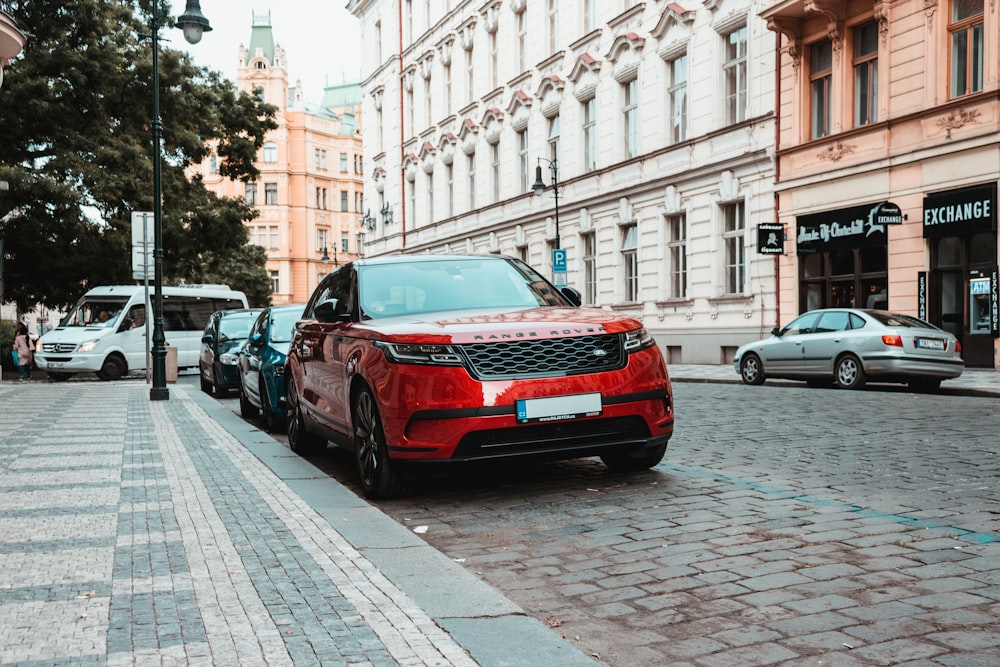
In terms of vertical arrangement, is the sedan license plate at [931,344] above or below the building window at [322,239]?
below

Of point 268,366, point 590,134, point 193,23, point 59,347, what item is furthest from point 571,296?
point 590,134

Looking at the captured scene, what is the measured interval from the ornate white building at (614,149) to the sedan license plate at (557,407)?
59.2 feet

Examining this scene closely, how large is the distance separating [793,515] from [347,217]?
326ft

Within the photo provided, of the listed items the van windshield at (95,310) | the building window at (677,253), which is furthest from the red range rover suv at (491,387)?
the van windshield at (95,310)

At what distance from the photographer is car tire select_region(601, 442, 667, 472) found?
7.21m

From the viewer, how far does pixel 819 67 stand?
74.9 ft

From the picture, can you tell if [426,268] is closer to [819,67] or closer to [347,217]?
[819,67]

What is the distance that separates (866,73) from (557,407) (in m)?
18.0

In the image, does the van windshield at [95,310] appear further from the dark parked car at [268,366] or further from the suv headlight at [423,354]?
the suv headlight at [423,354]

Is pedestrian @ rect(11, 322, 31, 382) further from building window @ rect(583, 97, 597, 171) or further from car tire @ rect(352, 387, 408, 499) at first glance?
car tire @ rect(352, 387, 408, 499)

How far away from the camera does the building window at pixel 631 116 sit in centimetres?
2915

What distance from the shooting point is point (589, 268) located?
105ft

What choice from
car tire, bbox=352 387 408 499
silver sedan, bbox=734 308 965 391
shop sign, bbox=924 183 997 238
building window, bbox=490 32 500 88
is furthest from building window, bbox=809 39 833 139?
car tire, bbox=352 387 408 499

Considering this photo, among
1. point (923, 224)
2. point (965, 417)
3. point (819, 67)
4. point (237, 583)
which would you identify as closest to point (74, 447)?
point (237, 583)
